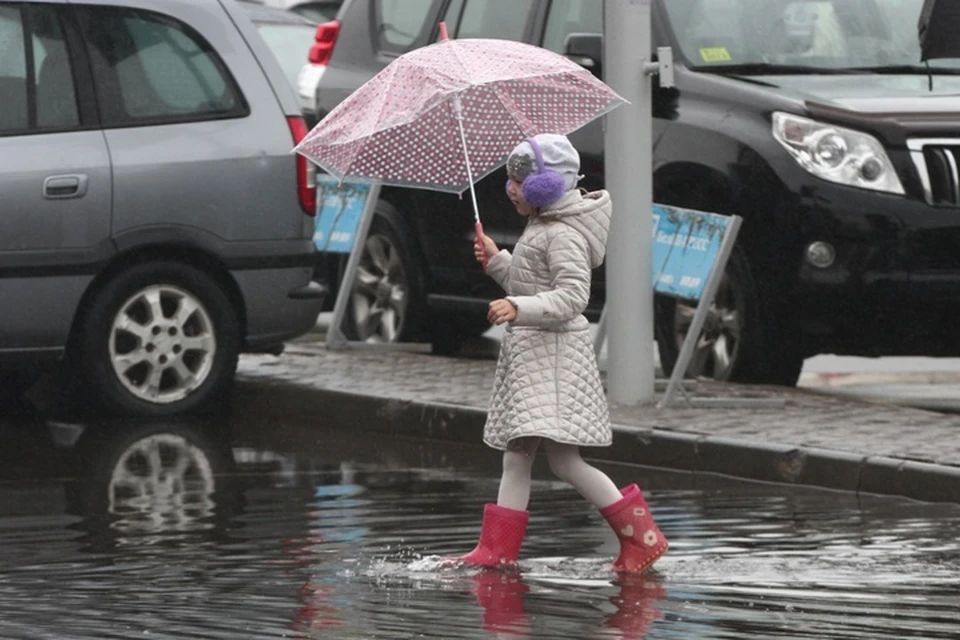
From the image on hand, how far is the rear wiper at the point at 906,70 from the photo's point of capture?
1148 centimetres

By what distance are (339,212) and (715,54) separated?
9.38ft

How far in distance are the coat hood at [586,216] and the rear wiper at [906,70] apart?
14.5ft

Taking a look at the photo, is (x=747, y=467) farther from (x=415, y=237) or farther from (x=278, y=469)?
(x=415, y=237)

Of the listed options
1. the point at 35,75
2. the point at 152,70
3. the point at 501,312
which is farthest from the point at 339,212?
the point at 501,312

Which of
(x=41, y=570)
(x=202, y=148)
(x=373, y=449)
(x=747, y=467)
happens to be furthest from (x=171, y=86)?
(x=41, y=570)

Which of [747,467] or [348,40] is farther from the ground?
[348,40]

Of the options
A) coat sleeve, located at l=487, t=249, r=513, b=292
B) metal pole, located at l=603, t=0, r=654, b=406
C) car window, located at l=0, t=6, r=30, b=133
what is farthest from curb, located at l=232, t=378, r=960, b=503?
coat sleeve, located at l=487, t=249, r=513, b=292

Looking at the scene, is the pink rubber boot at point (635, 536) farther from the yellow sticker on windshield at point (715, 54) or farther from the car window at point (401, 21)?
the car window at point (401, 21)

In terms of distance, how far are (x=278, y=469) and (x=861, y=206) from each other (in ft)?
8.59

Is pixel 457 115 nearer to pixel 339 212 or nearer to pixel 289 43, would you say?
pixel 339 212

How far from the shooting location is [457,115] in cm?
743

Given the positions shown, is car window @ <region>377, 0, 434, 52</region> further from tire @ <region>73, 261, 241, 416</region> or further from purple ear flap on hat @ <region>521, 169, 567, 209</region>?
purple ear flap on hat @ <region>521, 169, 567, 209</region>

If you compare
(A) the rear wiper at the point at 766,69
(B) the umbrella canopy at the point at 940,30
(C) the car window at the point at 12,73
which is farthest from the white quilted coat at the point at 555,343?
(B) the umbrella canopy at the point at 940,30

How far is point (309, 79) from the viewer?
1384cm
